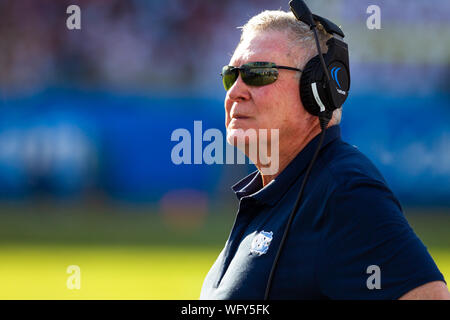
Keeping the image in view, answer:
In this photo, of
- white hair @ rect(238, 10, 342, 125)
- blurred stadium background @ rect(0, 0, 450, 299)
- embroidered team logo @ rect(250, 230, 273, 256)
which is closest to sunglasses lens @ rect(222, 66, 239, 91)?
white hair @ rect(238, 10, 342, 125)

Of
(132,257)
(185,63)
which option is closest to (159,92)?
(185,63)

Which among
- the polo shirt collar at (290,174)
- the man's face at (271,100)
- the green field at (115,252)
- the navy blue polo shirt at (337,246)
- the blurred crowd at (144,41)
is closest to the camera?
the navy blue polo shirt at (337,246)

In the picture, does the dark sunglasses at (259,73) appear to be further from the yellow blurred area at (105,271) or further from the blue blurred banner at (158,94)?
the blue blurred banner at (158,94)

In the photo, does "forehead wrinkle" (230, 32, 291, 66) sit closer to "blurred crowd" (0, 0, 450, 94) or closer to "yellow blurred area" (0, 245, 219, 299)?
"yellow blurred area" (0, 245, 219, 299)

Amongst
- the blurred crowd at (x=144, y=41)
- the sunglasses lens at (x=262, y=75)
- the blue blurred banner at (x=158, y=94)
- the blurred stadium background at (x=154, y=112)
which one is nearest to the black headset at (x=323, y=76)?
the sunglasses lens at (x=262, y=75)

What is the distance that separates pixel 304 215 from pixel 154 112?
11.5 m

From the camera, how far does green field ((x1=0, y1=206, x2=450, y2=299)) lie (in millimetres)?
6730

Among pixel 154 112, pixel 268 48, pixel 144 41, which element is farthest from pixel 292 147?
pixel 144 41

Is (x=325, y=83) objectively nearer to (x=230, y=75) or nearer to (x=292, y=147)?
(x=292, y=147)

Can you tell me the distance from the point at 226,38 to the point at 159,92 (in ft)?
7.76

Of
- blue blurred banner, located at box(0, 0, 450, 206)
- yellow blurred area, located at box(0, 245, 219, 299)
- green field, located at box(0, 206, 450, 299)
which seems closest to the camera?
yellow blurred area, located at box(0, 245, 219, 299)

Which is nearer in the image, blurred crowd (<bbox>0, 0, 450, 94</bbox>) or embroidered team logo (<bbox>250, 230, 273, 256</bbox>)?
embroidered team logo (<bbox>250, 230, 273, 256</bbox>)

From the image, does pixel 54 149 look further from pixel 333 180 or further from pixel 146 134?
pixel 333 180

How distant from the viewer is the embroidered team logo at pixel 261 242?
173 cm
